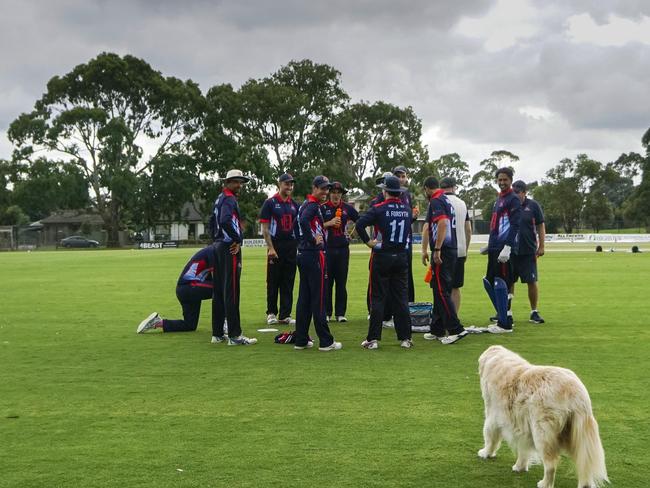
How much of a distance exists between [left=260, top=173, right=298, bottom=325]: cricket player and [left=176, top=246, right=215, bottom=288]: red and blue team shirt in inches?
40.1

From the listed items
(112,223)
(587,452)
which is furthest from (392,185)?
(112,223)

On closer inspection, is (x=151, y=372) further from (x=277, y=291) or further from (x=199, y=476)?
(x=277, y=291)

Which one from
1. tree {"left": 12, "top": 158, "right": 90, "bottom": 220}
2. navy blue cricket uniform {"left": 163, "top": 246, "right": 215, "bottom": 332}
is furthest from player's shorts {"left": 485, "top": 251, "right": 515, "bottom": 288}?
tree {"left": 12, "top": 158, "right": 90, "bottom": 220}

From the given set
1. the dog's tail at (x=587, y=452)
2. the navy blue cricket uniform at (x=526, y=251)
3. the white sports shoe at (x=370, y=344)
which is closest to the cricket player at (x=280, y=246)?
the white sports shoe at (x=370, y=344)

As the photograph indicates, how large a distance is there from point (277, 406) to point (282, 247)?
5586 mm

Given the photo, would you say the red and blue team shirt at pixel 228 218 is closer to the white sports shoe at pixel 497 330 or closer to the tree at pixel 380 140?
the white sports shoe at pixel 497 330

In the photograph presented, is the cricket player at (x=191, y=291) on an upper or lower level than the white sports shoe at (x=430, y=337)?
upper

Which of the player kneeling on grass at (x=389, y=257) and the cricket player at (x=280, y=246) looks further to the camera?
the cricket player at (x=280, y=246)

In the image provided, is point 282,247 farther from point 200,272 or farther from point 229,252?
point 229,252

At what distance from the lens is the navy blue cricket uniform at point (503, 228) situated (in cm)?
981

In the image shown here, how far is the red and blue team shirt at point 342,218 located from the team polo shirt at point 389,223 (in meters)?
2.40

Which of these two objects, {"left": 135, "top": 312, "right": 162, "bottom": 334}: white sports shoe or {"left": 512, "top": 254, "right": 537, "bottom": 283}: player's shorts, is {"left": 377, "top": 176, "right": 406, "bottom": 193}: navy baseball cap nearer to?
{"left": 512, "top": 254, "right": 537, "bottom": 283}: player's shorts

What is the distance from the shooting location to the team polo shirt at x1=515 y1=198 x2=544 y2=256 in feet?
36.0

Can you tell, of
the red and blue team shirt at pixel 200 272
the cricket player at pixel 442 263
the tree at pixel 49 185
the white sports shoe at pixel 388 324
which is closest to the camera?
the cricket player at pixel 442 263
